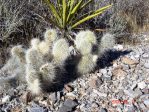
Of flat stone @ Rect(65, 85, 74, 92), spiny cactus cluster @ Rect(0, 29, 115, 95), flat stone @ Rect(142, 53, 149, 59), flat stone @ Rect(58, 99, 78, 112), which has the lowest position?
flat stone @ Rect(58, 99, 78, 112)

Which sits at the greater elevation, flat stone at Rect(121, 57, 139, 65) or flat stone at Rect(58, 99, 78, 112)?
flat stone at Rect(121, 57, 139, 65)

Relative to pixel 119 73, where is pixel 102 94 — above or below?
below

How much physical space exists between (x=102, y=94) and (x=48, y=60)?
69 centimetres

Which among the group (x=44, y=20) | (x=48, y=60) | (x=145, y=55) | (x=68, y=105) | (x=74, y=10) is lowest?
(x=68, y=105)

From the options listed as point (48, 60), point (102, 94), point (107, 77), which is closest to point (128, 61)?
point (107, 77)

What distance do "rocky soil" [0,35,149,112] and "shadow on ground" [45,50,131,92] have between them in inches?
1.1

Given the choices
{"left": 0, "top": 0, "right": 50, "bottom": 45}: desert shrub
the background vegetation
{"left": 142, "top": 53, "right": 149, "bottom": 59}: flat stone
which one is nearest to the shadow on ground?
{"left": 142, "top": 53, "right": 149, "bottom": 59}: flat stone

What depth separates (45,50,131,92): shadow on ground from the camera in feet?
11.2

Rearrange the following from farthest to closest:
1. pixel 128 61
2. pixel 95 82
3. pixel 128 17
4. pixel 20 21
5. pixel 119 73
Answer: pixel 128 17, pixel 20 21, pixel 128 61, pixel 119 73, pixel 95 82

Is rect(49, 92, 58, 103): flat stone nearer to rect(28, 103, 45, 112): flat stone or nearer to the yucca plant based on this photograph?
rect(28, 103, 45, 112): flat stone

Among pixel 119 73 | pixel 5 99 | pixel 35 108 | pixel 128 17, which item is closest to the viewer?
pixel 35 108

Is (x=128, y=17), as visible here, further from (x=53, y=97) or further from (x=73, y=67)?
(x=53, y=97)

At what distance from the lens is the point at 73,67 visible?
3713 millimetres

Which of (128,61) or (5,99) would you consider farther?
(128,61)
